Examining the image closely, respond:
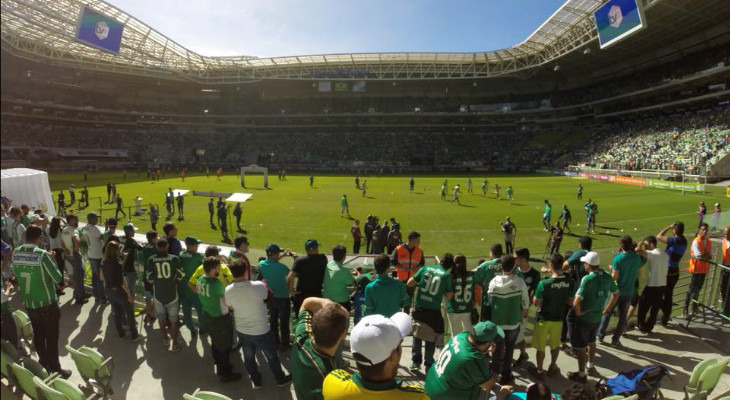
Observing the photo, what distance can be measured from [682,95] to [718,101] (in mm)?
4507

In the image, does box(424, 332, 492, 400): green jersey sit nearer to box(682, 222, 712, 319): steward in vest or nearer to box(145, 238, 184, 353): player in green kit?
box(145, 238, 184, 353): player in green kit

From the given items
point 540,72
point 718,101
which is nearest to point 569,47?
point 540,72

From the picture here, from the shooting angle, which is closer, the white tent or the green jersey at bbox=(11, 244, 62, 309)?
the green jersey at bbox=(11, 244, 62, 309)

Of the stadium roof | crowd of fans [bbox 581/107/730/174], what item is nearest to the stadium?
crowd of fans [bbox 581/107/730/174]

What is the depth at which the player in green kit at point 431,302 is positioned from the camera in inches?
207

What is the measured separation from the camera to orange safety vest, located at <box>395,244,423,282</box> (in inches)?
262

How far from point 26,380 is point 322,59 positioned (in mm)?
64252

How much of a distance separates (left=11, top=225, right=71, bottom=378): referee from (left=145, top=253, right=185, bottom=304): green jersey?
3.92 ft

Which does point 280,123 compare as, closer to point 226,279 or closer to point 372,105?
point 372,105

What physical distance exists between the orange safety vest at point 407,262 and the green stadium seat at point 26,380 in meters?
4.93

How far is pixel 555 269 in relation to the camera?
547 centimetres

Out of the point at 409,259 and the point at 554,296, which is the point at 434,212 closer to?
the point at 409,259

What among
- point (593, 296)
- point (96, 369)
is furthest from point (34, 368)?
point (593, 296)

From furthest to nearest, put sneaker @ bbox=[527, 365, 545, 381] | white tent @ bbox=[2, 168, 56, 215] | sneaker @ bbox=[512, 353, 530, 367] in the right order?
1. white tent @ bbox=[2, 168, 56, 215]
2. sneaker @ bbox=[512, 353, 530, 367]
3. sneaker @ bbox=[527, 365, 545, 381]
